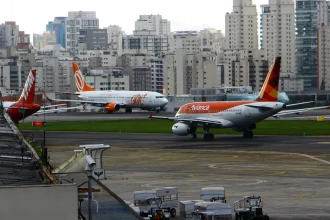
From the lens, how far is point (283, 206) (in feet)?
158

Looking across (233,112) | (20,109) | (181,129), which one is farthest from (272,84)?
(20,109)

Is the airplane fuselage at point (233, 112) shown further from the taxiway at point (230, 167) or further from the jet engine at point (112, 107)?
the jet engine at point (112, 107)

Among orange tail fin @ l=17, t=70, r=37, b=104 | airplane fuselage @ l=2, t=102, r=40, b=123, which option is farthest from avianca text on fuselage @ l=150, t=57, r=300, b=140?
airplane fuselage @ l=2, t=102, r=40, b=123

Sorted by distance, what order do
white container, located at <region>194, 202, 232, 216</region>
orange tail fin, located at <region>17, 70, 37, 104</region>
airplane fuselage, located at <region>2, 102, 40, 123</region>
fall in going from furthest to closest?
airplane fuselage, located at <region>2, 102, 40, 123</region> → orange tail fin, located at <region>17, 70, 37, 104</region> → white container, located at <region>194, 202, 232, 216</region>

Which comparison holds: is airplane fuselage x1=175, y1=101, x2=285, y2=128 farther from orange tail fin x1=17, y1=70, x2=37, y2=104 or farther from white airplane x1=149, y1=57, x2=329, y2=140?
orange tail fin x1=17, y1=70, x2=37, y2=104

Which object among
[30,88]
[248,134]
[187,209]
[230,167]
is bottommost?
[230,167]

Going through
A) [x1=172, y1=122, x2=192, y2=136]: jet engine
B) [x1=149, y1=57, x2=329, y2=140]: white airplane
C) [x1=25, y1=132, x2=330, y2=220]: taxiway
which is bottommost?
[x1=25, y1=132, x2=330, y2=220]: taxiway

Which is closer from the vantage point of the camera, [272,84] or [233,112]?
[272,84]

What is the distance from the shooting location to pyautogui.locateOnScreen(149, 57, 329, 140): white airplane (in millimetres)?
100312

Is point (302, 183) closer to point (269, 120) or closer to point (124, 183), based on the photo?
point (124, 183)

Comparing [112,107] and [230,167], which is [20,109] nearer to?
[230,167]

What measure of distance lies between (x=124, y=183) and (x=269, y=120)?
9134cm

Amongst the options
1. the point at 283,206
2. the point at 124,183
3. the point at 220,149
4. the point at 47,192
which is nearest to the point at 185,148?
the point at 220,149

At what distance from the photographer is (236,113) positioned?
10256 centimetres
